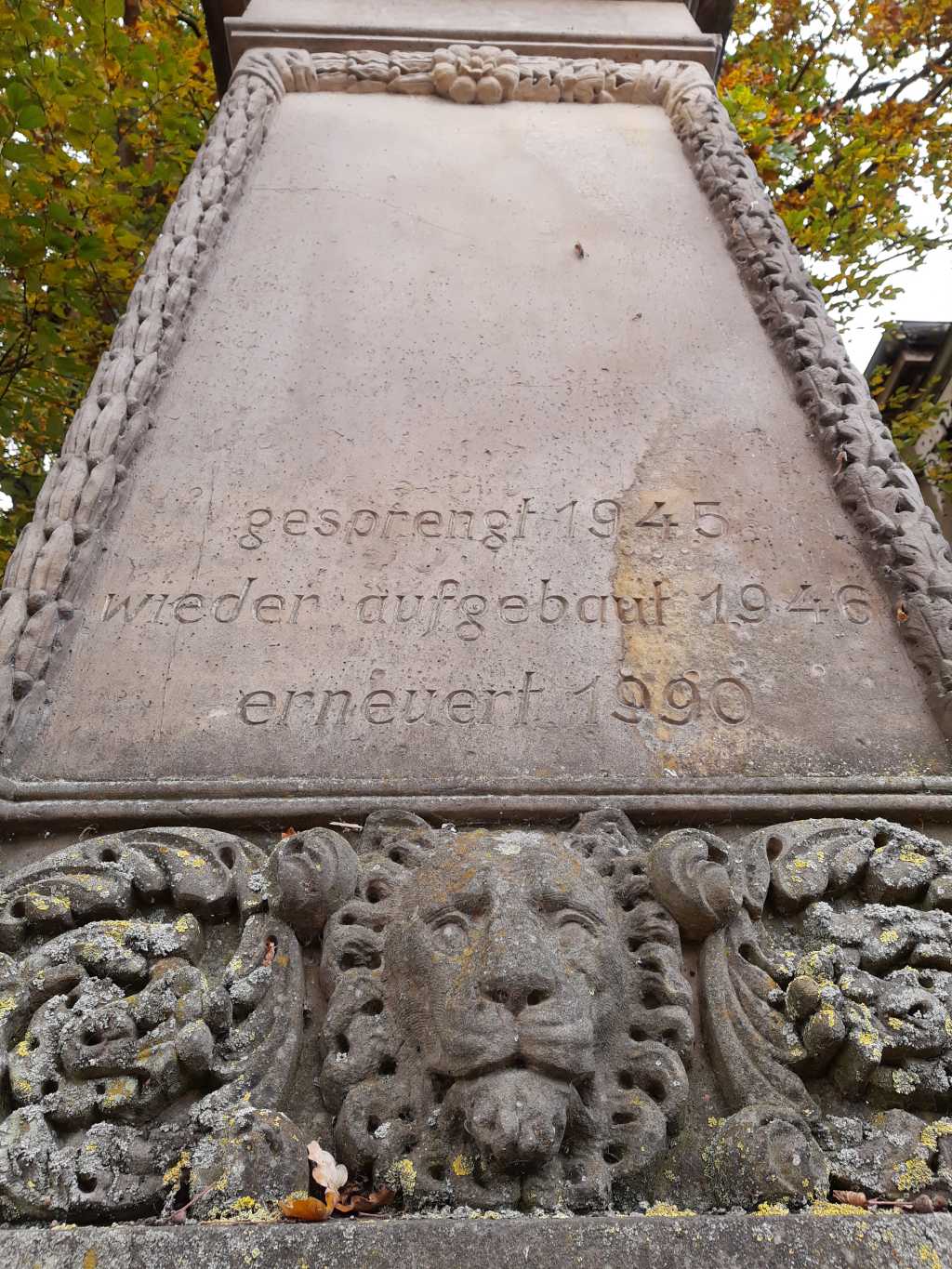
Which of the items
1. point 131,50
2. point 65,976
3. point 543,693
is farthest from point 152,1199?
point 131,50

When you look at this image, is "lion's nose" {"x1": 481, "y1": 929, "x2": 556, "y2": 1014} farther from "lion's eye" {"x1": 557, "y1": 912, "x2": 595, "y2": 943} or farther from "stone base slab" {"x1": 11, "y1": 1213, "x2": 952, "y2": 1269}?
"stone base slab" {"x1": 11, "y1": 1213, "x2": 952, "y2": 1269}

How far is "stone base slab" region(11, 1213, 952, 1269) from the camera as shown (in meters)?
1.51

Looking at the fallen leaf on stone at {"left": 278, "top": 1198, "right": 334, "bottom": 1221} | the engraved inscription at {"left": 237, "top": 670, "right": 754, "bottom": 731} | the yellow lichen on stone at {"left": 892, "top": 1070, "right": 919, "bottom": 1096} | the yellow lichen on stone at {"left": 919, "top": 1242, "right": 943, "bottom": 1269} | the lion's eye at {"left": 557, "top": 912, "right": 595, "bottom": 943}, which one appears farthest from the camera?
the engraved inscription at {"left": 237, "top": 670, "right": 754, "bottom": 731}

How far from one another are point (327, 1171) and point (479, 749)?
1067 mm

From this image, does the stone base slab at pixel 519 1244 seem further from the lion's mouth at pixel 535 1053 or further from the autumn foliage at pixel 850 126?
the autumn foliage at pixel 850 126

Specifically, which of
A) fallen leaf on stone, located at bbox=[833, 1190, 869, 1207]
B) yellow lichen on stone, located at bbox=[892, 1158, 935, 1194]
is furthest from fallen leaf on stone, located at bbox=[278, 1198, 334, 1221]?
yellow lichen on stone, located at bbox=[892, 1158, 935, 1194]

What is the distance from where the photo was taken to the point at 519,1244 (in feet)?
5.01

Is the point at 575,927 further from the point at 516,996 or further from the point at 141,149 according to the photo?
the point at 141,149

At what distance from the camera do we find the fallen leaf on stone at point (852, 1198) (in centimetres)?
169

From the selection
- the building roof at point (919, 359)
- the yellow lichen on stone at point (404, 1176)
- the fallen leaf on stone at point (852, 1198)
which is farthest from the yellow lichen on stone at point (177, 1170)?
the building roof at point (919, 359)

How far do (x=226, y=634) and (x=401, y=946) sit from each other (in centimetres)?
115

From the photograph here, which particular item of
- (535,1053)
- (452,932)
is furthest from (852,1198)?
(452,932)

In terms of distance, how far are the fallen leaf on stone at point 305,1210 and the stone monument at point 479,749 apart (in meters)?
0.07

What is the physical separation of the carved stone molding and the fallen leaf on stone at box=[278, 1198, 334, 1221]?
1491 millimetres
